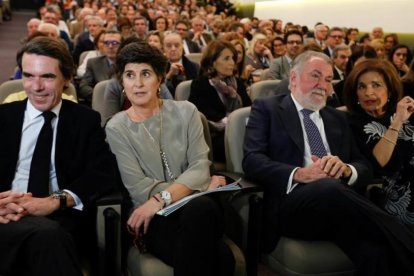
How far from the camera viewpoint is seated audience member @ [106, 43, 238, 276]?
1.67 m

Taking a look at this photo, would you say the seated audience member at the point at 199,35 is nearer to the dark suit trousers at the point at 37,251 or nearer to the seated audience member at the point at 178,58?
the seated audience member at the point at 178,58

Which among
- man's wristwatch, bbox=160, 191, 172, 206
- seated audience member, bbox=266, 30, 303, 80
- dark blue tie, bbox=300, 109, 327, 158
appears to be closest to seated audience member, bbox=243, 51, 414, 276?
dark blue tie, bbox=300, 109, 327, 158

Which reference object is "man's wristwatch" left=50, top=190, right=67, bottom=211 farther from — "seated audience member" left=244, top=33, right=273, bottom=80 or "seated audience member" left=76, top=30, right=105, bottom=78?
"seated audience member" left=244, top=33, right=273, bottom=80

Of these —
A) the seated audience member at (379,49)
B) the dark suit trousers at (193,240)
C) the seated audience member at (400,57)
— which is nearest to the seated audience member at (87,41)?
the seated audience member at (379,49)

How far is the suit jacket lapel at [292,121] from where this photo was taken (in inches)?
84.4

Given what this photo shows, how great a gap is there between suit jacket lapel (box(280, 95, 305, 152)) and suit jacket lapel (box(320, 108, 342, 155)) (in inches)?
5.7

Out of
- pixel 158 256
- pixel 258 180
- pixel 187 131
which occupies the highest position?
pixel 187 131

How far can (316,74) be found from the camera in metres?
2.26

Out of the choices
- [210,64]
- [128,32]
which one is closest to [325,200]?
[210,64]

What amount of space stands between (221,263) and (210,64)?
1973 millimetres

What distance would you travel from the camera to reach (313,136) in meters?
2.21

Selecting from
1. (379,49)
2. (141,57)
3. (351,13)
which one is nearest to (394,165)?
(141,57)

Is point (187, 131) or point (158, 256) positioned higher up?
point (187, 131)

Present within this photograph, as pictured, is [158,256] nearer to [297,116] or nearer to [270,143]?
[270,143]
